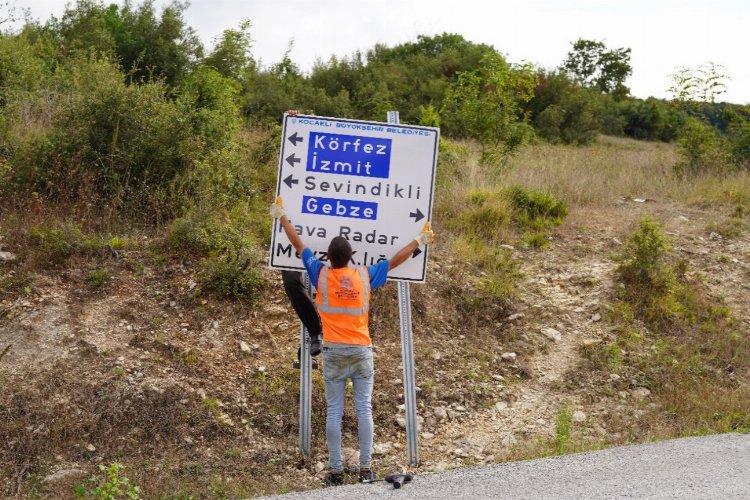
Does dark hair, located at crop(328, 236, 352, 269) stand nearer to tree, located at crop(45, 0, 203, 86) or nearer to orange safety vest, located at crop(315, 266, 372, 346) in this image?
orange safety vest, located at crop(315, 266, 372, 346)

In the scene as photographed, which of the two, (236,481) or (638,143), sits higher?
(638,143)

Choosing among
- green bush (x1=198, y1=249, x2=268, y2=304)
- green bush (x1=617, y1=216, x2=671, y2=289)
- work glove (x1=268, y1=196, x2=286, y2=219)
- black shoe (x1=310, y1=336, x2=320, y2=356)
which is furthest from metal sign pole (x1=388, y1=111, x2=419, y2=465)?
green bush (x1=617, y1=216, x2=671, y2=289)

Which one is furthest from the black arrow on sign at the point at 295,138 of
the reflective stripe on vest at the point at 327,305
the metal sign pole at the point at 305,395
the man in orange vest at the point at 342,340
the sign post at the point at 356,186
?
the metal sign pole at the point at 305,395

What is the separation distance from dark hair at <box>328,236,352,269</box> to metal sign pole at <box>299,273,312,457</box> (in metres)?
0.90

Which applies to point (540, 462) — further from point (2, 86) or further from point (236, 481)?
point (2, 86)

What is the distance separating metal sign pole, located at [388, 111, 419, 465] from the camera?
615 cm

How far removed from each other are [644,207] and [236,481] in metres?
8.38

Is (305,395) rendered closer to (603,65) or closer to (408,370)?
(408,370)

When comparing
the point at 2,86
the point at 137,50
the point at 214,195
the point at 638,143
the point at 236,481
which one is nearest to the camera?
the point at 236,481

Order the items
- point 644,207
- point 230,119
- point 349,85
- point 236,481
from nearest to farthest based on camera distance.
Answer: point 236,481 → point 230,119 → point 644,207 → point 349,85

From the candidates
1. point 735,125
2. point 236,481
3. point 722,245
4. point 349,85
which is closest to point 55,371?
point 236,481

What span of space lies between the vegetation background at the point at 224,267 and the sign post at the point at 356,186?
168 cm

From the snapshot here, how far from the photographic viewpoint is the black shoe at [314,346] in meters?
6.30

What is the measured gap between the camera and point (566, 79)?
84.0ft
